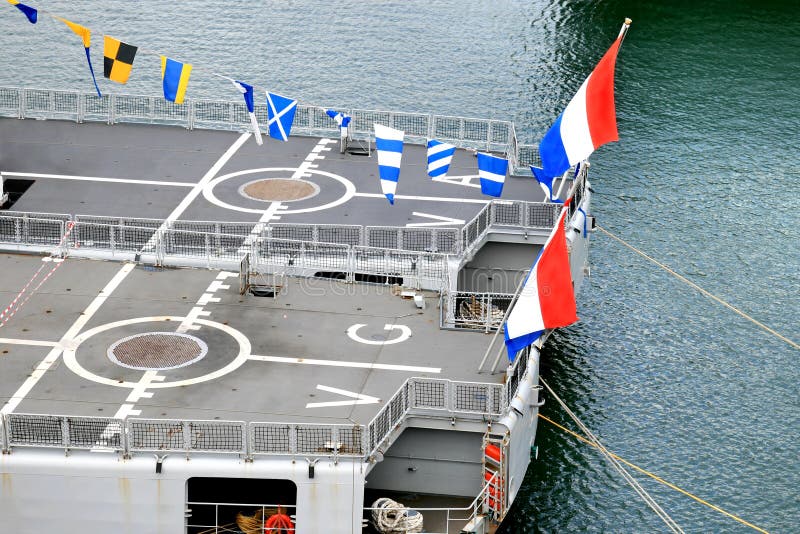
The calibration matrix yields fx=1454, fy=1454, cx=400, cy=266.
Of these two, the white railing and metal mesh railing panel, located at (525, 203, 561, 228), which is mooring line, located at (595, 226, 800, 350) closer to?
the white railing

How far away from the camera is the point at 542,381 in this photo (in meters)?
54.2

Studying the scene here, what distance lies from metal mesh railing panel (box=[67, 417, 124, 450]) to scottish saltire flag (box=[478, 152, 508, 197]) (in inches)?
612

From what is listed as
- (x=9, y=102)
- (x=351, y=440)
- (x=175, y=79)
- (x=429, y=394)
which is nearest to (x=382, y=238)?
(x=175, y=79)

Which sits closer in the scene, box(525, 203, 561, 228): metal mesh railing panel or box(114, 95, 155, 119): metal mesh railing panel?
box(525, 203, 561, 228): metal mesh railing panel

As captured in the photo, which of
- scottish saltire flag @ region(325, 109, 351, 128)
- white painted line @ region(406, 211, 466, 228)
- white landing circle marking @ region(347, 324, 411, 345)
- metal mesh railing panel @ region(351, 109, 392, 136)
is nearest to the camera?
white landing circle marking @ region(347, 324, 411, 345)

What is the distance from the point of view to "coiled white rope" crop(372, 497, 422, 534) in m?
39.8

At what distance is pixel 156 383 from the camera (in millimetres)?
43062

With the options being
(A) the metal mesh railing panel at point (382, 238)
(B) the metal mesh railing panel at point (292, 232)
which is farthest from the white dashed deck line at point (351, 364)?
(A) the metal mesh railing panel at point (382, 238)

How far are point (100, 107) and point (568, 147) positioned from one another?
33.7m

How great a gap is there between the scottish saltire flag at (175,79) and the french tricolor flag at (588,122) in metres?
14.8

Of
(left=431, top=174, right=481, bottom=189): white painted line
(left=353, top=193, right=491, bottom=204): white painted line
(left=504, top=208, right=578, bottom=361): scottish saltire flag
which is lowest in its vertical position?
(left=353, top=193, right=491, bottom=204): white painted line

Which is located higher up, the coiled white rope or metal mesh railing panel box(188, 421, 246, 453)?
metal mesh railing panel box(188, 421, 246, 453)

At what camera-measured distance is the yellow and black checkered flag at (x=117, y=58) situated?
2153 inches

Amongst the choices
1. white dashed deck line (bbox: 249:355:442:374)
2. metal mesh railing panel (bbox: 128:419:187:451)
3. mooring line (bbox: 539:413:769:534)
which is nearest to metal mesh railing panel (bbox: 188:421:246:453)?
metal mesh railing panel (bbox: 128:419:187:451)
